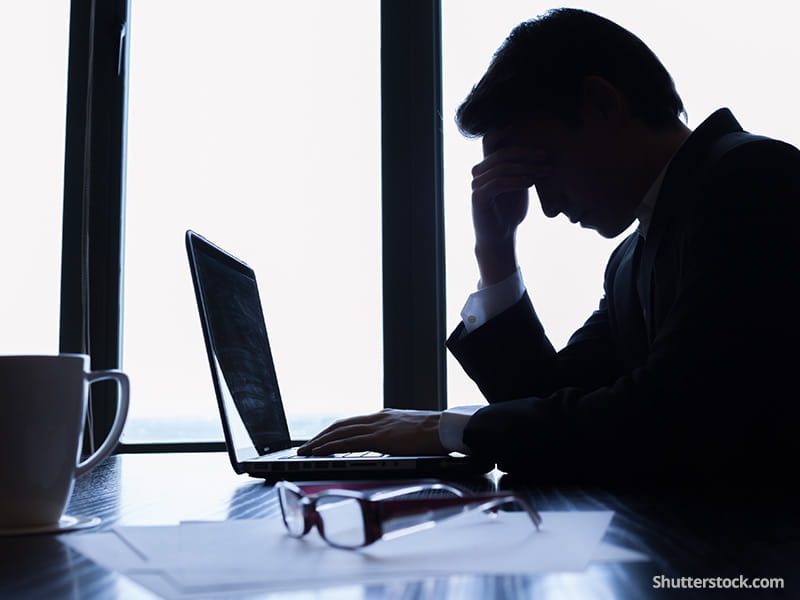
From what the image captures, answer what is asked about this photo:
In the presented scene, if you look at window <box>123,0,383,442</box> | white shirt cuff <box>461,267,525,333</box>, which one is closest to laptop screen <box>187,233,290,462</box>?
white shirt cuff <box>461,267,525,333</box>

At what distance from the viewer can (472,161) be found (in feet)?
7.19

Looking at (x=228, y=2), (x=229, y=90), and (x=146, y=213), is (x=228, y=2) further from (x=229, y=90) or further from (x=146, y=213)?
(x=146, y=213)

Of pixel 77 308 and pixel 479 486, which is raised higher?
pixel 77 308

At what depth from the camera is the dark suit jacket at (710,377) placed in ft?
2.90

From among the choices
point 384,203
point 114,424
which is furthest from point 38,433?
point 384,203

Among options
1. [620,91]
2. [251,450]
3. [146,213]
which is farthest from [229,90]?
[251,450]

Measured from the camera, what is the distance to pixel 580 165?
1.42 meters

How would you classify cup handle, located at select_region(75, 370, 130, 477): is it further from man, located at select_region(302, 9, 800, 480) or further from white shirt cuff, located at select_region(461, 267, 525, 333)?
white shirt cuff, located at select_region(461, 267, 525, 333)

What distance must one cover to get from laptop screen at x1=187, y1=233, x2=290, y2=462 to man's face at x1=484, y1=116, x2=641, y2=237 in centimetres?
54

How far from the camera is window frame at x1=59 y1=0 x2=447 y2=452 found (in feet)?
6.96

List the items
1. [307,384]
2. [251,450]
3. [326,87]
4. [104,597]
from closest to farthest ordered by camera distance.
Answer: [104,597], [251,450], [307,384], [326,87]

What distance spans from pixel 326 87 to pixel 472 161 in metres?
0.49

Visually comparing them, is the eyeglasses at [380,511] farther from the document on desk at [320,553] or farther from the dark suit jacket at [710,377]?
the dark suit jacket at [710,377]

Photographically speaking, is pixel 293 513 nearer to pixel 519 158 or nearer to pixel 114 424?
pixel 114 424
